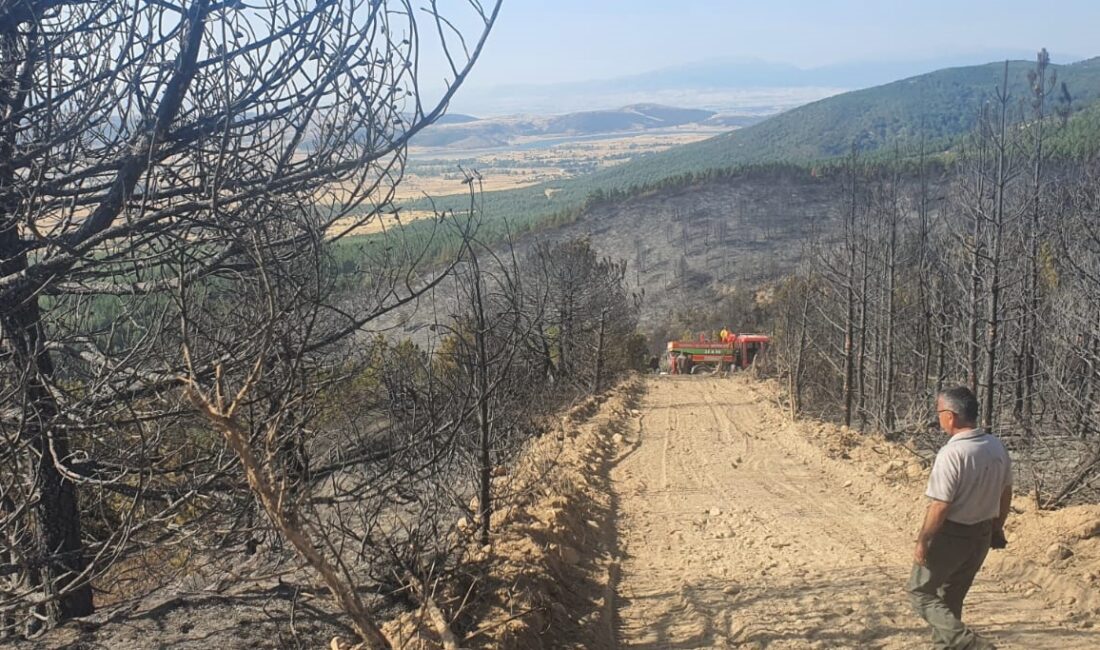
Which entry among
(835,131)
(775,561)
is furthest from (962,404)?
(835,131)

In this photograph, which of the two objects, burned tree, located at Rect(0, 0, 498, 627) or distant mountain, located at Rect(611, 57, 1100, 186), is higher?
distant mountain, located at Rect(611, 57, 1100, 186)

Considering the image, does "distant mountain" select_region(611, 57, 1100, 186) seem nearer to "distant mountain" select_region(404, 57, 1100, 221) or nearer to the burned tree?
"distant mountain" select_region(404, 57, 1100, 221)

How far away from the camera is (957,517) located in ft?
15.9

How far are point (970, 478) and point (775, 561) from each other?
387 cm

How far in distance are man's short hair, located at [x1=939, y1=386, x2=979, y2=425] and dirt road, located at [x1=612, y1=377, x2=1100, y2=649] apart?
6.26 ft

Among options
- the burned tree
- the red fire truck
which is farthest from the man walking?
the red fire truck

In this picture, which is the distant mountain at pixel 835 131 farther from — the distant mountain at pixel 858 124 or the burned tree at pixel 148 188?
the burned tree at pixel 148 188

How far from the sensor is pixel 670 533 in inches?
393

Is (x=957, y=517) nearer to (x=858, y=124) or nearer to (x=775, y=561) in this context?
(x=775, y=561)

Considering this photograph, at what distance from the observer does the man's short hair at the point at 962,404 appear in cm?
493

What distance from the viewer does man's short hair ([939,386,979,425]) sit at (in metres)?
4.93

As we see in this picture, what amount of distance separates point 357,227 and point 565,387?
501 inches

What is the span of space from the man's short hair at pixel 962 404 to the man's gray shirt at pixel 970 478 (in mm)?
88

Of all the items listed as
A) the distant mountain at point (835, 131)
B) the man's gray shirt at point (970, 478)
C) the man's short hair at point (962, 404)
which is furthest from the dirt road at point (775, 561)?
the distant mountain at point (835, 131)
